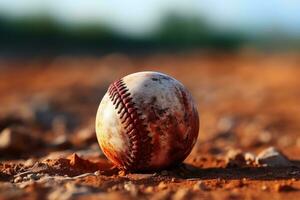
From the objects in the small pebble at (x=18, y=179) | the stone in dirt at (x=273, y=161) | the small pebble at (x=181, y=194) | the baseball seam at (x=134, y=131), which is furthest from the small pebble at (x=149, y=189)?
the stone in dirt at (x=273, y=161)

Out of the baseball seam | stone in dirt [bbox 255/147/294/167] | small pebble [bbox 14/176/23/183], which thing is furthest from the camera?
stone in dirt [bbox 255/147/294/167]

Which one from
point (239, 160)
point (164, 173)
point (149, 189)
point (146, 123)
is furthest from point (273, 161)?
point (149, 189)

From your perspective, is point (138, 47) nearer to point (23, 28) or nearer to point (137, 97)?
point (23, 28)

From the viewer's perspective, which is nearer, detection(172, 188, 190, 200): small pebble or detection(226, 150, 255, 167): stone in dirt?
detection(172, 188, 190, 200): small pebble

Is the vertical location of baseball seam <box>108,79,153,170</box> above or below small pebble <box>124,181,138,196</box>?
above

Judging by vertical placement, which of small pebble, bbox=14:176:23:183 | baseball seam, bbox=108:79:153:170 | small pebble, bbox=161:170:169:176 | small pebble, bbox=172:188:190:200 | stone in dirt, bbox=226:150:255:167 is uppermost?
baseball seam, bbox=108:79:153:170

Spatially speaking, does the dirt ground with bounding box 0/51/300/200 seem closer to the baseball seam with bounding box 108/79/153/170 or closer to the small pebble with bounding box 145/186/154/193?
the small pebble with bounding box 145/186/154/193

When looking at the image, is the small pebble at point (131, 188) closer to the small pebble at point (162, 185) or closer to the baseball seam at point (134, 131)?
the small pebble at point (162, 185)

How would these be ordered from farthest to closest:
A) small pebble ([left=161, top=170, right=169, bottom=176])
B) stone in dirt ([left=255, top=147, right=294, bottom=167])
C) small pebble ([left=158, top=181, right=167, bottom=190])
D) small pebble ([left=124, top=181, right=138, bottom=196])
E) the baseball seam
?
stone in dirt ([left=255, top=147, right=294, bottom=167])
small pebble ([left=161, top=170, right=169, bottom=176])
the baseball seam
small pebble ([left=158, top=181, right=167, bottom=190])
small pebble ([left=124, top=181, right=138, bottom=196])

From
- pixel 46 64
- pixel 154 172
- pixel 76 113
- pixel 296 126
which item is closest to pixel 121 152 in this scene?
pixel 154 172

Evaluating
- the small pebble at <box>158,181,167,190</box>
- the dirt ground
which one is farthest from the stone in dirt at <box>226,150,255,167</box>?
the small pebble at <box>158,181,167,190</box>

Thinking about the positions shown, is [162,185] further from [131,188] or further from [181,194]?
[181,194]
